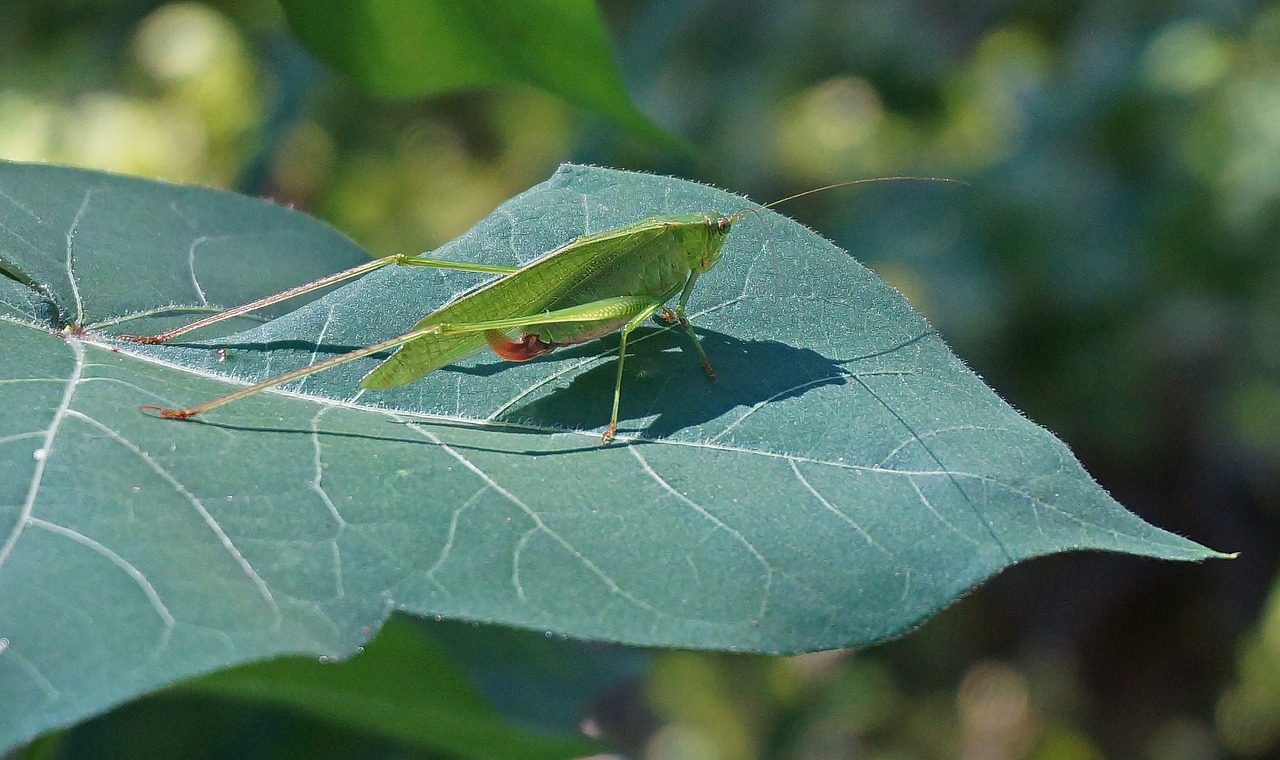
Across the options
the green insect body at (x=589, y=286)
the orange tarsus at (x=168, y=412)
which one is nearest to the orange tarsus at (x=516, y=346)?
the green insect body at (x=589, y=286)

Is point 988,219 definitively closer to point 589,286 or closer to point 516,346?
point 589,286

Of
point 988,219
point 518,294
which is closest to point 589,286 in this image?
point 518,294

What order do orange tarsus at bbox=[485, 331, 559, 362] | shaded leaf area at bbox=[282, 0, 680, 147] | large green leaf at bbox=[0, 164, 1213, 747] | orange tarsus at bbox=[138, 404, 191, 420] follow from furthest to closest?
shaded leaf area at bbox=[282, 0, 680, 147] → orange tarsus at bbox=[485, 331, 559, 362] → orange tarsus at bbox=[138, 404, 191, 420] → large green leaf at bbox=[0, 164, 1213, 747]

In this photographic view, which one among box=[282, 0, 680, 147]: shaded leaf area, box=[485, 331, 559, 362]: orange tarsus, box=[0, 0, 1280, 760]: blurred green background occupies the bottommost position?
box=[0, 0, 1280, 760]: blurred green background

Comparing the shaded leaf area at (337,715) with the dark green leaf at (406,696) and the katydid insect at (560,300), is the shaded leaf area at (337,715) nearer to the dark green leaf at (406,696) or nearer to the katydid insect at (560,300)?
the dark green leaf at (406,696)

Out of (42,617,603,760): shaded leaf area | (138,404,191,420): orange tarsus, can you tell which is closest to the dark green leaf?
(42,617,603,760): shaded leaf area

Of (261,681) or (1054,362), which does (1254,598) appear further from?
(261,681)

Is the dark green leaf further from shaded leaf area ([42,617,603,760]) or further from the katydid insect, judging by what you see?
the katydid insect
